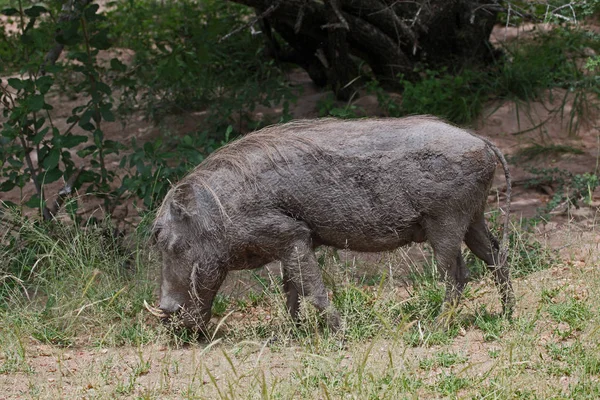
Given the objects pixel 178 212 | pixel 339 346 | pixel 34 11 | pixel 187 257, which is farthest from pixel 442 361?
pixel 34 11

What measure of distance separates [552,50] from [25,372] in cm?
614

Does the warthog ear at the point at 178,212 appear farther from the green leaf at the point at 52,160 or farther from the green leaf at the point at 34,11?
the green leaf at the point at 34,11

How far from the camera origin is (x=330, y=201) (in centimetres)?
441

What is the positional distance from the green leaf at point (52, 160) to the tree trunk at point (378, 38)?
247 centimetres

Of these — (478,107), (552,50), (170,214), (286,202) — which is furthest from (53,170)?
(552,50)

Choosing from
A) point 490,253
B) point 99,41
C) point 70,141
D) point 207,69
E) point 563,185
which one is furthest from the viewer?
point 207,69

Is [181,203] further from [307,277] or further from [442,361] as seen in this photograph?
[442,361]

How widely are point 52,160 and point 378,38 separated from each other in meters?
3.43

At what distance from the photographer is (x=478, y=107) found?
26.1 ft

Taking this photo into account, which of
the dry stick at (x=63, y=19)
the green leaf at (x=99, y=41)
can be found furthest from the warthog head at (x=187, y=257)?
the dry stick at (x=63, y=19)

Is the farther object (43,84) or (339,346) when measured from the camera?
(43,84)

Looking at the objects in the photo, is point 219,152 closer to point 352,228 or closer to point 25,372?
point 352,228

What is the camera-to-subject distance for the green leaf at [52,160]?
607cm

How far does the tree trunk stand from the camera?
788cm
